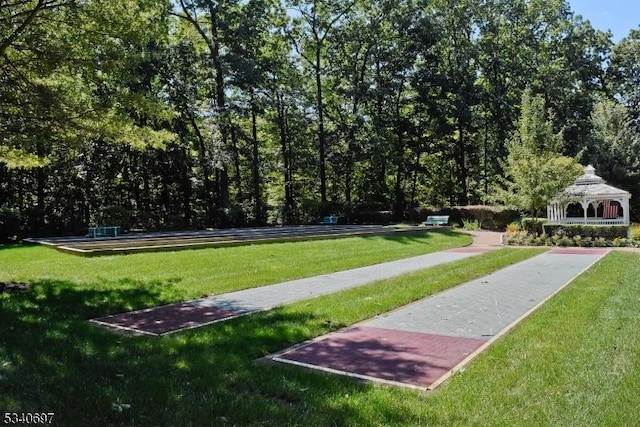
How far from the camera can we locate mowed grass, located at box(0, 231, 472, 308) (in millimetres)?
9945

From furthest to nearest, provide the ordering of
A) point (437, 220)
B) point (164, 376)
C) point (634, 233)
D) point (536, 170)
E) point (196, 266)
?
1. point (437, 220)
2. point (536, 170)
3. point (634, 233)
4. point (196, 266)
5. point (164, 376)

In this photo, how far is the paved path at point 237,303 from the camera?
272 inches

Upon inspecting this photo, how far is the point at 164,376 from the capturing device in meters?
4.62

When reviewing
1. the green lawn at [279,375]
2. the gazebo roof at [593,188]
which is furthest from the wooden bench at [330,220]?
the green lawn at [279,375]

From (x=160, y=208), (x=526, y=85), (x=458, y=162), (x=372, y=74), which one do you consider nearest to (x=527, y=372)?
(x=160, y=208)

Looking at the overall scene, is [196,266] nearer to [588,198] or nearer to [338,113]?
[588,198]

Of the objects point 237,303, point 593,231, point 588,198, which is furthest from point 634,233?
point 237,303

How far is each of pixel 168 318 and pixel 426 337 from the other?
3.47m

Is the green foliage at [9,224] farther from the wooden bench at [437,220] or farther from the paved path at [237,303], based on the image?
the wooden bench at [437,220]

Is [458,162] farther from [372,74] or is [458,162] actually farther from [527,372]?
[527,372]

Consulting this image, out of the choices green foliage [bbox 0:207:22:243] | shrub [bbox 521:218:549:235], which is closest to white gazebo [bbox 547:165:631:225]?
shrub [bbox 521:218:549:235]

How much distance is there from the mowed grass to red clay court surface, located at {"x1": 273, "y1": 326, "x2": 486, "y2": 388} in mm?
3691

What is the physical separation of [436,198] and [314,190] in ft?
36.1

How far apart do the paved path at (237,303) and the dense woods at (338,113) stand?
52.2ft
